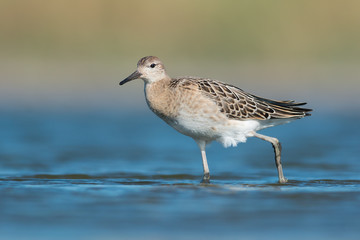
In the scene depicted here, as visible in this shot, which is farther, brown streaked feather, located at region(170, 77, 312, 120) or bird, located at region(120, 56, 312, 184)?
brown streaked feather, located at region(170, 77, 312, 120)

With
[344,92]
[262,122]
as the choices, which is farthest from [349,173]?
[344,92]

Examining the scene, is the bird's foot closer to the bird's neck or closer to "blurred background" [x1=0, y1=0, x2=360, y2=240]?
"blurred background" [x1=0, y1=0, x2=360, y2=240]

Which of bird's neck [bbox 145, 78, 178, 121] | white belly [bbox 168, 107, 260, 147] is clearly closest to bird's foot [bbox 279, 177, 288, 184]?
white belly [bbox 168, 107, 260, 147]

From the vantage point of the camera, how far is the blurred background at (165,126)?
8.15 m

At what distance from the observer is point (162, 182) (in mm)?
11141

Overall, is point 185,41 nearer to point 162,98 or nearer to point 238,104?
point 238,104

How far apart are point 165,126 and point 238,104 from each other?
7.14 m

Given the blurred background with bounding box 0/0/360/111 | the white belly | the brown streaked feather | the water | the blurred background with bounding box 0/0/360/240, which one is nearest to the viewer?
the water

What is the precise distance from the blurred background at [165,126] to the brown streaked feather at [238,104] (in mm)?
977

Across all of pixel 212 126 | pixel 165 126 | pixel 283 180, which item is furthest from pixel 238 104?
pixel 165 126

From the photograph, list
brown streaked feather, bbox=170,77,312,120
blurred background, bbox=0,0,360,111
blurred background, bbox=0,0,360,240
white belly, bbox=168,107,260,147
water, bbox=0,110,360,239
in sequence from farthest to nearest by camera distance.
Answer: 1. blurred background, bbox=0,0,360,111
2. brown streaked feather, bbox=170,77,312,120
3. white belly, bbox=168,107,260,147
4. blurred background, bbox=0,0,360,240
5. water, bbox=0,110,360,239

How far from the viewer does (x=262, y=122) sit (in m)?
11.4

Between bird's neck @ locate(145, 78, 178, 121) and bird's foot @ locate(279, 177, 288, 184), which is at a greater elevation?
bird's neck @ locate(145, 78, 178, 121)

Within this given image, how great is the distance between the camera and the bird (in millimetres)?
10781
